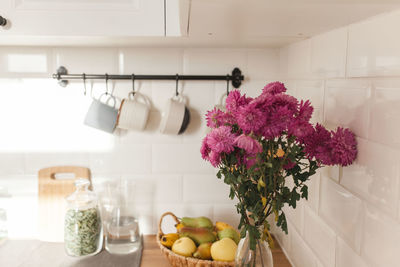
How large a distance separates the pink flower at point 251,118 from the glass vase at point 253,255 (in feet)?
0.95

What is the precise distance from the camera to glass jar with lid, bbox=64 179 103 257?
1.17 m

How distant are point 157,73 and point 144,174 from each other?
1.18 ft

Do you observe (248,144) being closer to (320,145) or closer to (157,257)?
(320,145)

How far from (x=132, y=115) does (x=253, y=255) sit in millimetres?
635

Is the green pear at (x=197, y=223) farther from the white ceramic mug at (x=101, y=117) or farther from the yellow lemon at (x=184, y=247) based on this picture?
the white ceramic mug at (x=101, y=117)

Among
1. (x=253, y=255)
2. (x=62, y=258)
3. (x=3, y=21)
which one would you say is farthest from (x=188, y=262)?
(x=3, y=21)

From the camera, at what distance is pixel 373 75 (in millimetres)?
640

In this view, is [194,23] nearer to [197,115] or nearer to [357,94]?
[357,94]

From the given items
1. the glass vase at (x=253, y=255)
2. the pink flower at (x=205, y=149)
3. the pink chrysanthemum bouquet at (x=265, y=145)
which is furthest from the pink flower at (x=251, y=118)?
the glass vase at (x=253, y=255)

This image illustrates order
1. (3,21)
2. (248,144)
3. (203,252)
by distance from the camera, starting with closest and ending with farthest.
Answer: (248,144) → (3,21) → (203,252)

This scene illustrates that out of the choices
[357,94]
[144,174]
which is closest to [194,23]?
[357,94]

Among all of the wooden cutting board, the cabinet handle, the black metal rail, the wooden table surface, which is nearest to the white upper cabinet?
the cabinet handle

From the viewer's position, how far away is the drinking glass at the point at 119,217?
122cm

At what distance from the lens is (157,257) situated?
1188mm
